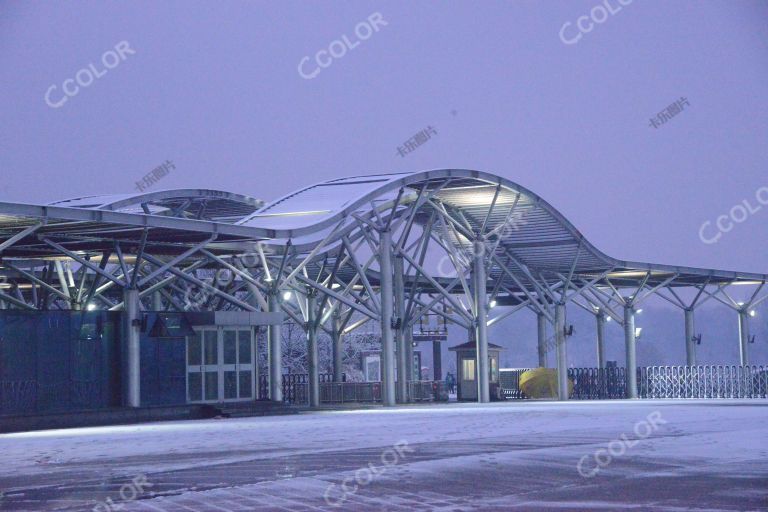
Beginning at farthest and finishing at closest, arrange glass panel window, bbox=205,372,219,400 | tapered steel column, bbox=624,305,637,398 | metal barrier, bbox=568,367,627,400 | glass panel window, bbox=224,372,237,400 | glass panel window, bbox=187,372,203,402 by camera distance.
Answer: metal barrier, bbox=568,367,627,400
tapered steel column, bbox=624,305,637,398
glass panel window, bbox=224,372,237,400
glass panel window, bbox=205,372,219,400
glass panel window, bbox=187,372,203,402

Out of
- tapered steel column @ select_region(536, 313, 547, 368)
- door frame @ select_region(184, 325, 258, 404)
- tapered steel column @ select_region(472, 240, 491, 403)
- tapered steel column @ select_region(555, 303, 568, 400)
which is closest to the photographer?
door frame @ select_region(184, 325, 258, 404)

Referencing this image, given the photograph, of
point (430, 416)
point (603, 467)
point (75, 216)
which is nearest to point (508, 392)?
point (430, 416)

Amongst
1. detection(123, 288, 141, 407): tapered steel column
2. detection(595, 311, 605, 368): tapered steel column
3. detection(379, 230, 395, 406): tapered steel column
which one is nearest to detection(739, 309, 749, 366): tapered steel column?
detection(595, 311, 605, 368): tapered steel column

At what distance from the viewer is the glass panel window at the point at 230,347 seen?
40469mm

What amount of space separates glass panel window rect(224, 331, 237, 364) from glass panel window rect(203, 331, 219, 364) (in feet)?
1.53

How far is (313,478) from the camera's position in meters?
15.7

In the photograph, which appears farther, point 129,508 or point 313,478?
point 313,478

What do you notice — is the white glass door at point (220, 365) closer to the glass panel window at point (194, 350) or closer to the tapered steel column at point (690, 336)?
the glass panel window at point (194, 350)

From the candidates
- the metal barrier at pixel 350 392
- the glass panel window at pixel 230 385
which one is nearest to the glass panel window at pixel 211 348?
the glass panel window at pixel 230 385

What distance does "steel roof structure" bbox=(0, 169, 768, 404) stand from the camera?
3506cm

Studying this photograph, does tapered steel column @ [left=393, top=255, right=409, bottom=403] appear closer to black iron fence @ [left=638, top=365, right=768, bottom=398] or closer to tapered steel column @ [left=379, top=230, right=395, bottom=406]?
tapered steel column @ [left=379, top=230, right=395, bottom=406]

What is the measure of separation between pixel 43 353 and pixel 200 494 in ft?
70.7

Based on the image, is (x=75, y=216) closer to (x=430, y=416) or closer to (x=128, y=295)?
(x=128, y=295)

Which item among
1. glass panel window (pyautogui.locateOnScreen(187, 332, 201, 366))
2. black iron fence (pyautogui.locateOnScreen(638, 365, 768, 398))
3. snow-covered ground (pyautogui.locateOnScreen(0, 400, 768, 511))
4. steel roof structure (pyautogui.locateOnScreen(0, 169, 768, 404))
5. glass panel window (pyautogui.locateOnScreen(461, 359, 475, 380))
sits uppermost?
steel roof structure (pyautogui.locateOnScreen(0, 169, 768, 404))
